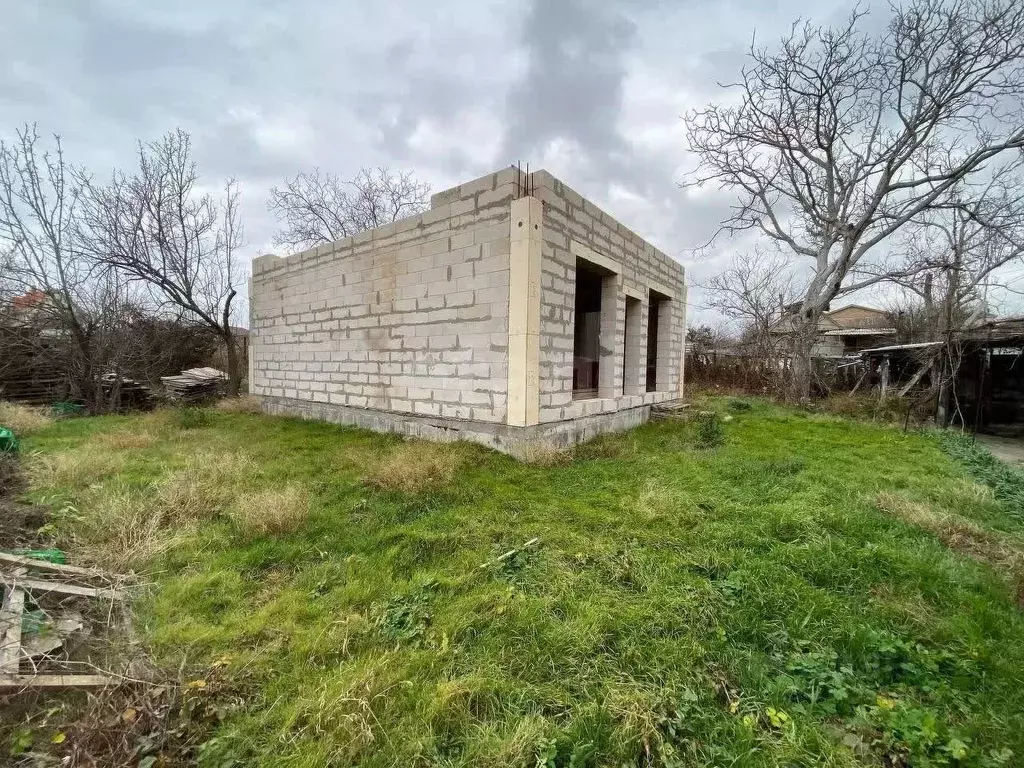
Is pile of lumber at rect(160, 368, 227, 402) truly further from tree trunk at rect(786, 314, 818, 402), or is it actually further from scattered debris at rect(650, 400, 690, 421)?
tree trunk at rect(786, 314, 818, 402)

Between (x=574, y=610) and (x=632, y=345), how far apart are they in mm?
6515

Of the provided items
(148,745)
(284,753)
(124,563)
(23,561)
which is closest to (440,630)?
(284,753)

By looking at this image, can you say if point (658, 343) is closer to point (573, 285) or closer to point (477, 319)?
point (573, 285)

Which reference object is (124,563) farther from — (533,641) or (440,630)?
(533,641)

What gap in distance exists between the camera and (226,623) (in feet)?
7.29

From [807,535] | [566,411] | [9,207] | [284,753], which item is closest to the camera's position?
[284,753]

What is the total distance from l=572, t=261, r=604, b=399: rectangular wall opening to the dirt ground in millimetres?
6387

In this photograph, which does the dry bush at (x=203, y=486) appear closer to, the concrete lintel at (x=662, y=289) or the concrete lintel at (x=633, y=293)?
the concrete lintel at (x=633, y=293)

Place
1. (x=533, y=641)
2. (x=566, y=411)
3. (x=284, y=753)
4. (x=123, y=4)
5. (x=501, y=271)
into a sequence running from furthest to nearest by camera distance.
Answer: (x=566, y=411)
(x=501, y=271)
(x=123, y=4)
(x=533, y=641)
(x=284, y=753)

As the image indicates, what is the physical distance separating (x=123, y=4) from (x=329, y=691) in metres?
7.86

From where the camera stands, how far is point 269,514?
335cm

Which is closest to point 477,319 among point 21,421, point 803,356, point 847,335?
point 21,421

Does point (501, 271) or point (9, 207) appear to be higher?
point (9, 207)

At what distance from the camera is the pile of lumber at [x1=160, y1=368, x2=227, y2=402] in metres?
11.4
